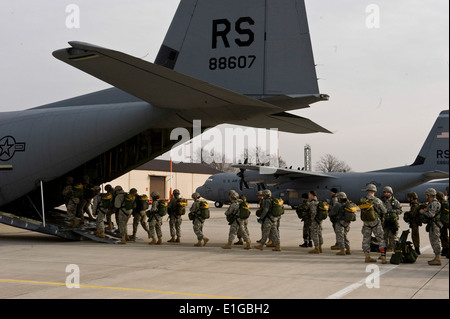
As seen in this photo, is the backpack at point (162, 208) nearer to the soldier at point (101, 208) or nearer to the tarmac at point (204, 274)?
the tarmac at point (204, 274)

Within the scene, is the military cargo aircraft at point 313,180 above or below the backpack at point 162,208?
above

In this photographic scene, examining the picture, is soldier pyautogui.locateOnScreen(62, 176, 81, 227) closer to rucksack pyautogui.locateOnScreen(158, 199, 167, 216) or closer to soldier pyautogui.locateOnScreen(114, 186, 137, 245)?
soldier pyautogui.locateOnScreen(114, 186, 137, 245)

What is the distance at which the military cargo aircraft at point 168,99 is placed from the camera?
1038 centimetres

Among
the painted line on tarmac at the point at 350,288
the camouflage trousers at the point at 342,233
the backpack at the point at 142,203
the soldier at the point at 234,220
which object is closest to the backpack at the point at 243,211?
the soldier at the point at 234,220

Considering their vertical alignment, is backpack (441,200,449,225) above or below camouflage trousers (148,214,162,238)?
above

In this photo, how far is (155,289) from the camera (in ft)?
23.0

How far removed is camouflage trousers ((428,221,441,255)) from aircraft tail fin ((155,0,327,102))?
148 inches

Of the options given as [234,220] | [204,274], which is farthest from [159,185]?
[204,274]

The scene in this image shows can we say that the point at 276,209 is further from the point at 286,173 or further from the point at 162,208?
the point at 286,173

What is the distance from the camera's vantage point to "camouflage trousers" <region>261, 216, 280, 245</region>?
11.8m

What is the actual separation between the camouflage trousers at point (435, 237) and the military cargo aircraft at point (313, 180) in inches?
733

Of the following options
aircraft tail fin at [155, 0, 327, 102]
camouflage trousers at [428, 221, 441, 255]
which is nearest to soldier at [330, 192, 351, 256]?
camouflage trousers at [428, 221, 441, 255]
